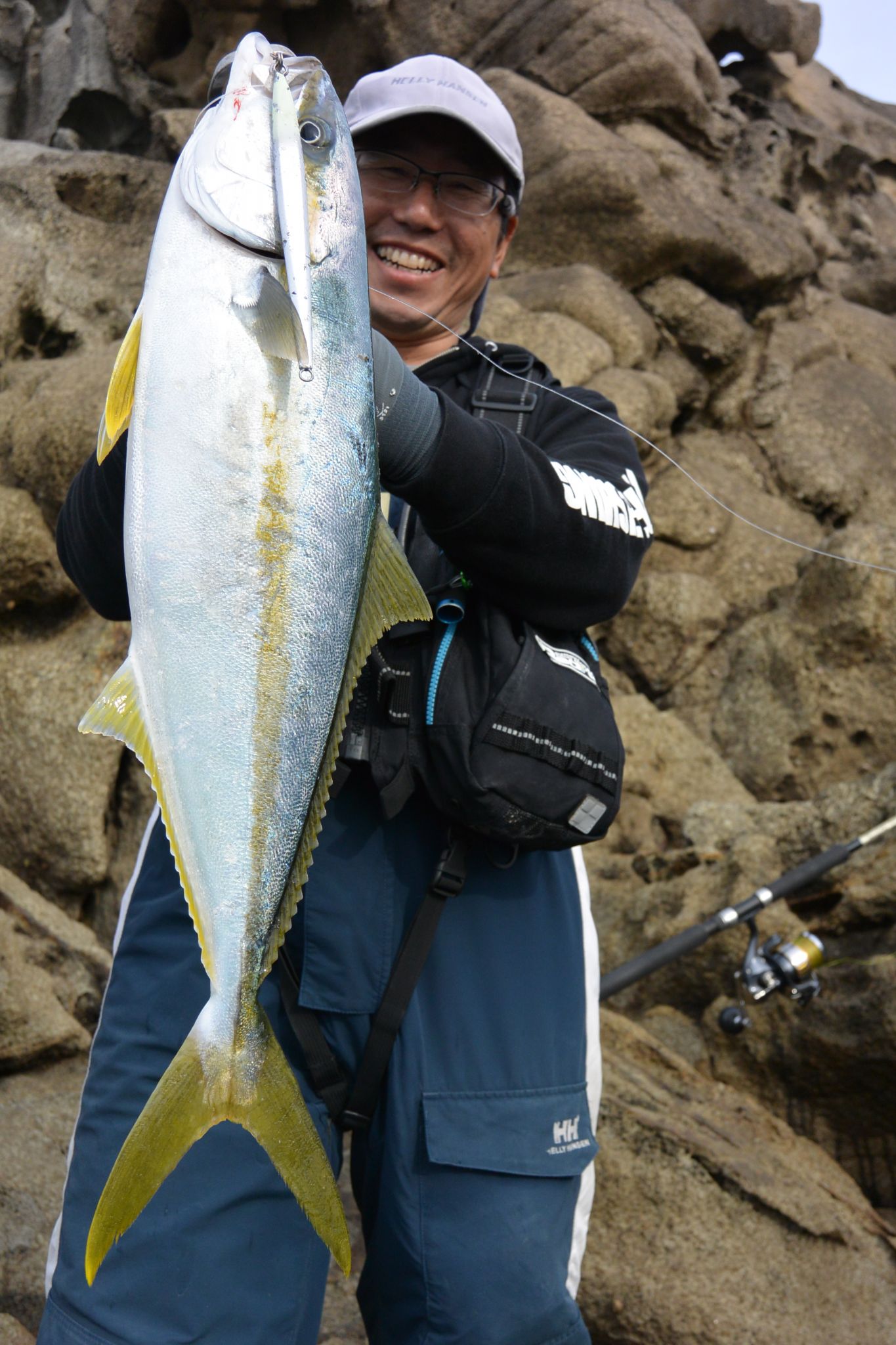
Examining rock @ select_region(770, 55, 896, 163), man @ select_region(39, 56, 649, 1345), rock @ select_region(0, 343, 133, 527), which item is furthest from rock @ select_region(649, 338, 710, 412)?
man @ select_region(39, 56, 649, 1345)

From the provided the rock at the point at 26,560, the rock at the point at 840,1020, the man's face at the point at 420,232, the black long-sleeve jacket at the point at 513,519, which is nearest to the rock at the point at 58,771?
the rock at the point at 26,560

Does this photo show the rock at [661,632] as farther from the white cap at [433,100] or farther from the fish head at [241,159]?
the fish head at [241,159]

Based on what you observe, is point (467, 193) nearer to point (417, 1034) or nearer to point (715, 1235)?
point (417, 1034)

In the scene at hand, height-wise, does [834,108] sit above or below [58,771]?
above

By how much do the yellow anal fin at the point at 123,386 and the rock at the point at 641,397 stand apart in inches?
189

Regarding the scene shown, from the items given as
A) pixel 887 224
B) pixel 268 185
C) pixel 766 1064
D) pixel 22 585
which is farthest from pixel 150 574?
pixel 887 224

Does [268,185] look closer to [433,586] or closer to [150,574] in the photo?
[150,574]

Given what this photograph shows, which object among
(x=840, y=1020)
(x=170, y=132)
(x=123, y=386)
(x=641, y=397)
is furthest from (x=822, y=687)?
(x=170, y=132)

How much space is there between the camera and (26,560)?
15.2 ft

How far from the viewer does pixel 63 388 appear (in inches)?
198

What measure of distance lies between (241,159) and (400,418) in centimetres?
42

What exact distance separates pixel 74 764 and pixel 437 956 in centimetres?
290

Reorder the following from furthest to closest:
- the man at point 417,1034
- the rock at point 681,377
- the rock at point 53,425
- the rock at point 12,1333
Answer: the rock at point 681,377
the rock at point 53,425
the rock at point 12,1333
the man at point 417,1034

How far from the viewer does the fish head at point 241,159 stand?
1.50m
